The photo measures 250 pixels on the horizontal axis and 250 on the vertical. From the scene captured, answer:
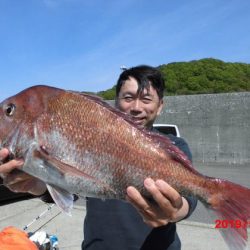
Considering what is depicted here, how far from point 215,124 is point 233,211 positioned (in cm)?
1500

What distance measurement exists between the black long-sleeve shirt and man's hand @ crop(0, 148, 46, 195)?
1.37 feet

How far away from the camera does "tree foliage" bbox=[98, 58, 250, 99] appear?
3087 centimetres

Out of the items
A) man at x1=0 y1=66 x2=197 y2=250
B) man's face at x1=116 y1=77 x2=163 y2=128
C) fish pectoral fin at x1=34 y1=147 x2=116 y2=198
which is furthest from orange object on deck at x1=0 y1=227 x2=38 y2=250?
fish pectoral fin at x1=34 y1=147 x2=116 y2=198

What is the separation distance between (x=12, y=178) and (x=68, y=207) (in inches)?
16.9

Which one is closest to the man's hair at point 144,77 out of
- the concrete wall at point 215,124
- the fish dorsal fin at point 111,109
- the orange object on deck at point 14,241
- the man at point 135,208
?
the man at point 135,208

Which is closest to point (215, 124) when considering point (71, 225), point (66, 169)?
point (71, 225)

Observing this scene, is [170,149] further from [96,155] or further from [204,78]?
[204,78]

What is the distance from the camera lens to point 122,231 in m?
2.69

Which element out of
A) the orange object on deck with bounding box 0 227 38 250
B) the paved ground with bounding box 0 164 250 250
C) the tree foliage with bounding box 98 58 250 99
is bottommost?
the paved ground with bounding box 0 164 250 250

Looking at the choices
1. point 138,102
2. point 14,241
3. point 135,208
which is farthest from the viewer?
point 14,241

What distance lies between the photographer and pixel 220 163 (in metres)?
16.6

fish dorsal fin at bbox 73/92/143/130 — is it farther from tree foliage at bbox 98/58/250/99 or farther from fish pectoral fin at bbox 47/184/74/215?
tree foliage at bbox 98/58/250/99

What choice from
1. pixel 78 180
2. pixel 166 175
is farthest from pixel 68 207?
pixel 166 175

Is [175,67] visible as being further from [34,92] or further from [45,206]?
[34,92]
